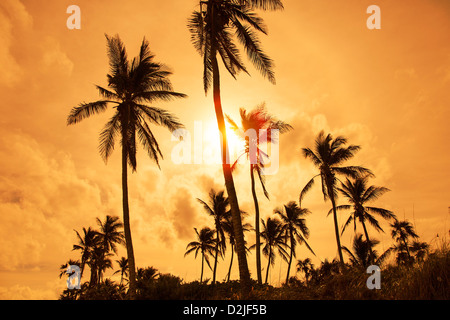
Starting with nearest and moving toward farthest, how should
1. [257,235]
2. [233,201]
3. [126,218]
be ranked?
[233,201], [126,218], [257,235]

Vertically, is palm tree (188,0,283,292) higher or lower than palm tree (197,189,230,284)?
higher

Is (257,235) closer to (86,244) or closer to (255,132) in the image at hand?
(255,132)

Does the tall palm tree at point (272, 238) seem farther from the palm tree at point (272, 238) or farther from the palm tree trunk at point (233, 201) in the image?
the palm tree trunk at point (233, 201)

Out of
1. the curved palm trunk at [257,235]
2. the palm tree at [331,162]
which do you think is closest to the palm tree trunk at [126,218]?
the curved palm trunk at [257,235]

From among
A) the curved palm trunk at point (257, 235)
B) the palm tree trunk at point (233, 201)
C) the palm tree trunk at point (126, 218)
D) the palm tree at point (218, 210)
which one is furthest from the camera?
the palm tree at point (218, 210)

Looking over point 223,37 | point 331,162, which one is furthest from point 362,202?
point 223,37

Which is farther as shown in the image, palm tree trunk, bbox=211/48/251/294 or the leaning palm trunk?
the leaning palm trunk

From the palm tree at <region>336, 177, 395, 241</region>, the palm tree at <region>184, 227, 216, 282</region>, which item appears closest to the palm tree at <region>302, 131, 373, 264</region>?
the palm tree at <region>336, 177, 395, 241</region>

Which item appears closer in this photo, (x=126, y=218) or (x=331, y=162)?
(x=126, y=218)

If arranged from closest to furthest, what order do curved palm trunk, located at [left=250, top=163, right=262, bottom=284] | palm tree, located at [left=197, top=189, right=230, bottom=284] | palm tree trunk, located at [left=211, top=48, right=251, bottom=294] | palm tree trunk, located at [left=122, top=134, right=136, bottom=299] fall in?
palm tree trunk, located at [left=211, top=48, right=251, bottom=294]
palm tree trunk, located at [left=122, top=134, right=136, bottom=299]
curved palm trunk, located at [left=250, top=163, right=262, bottom=284]
palm tree, located at [left=197, top=189, right=230, bottom=284]

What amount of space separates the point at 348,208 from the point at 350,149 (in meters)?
7.55

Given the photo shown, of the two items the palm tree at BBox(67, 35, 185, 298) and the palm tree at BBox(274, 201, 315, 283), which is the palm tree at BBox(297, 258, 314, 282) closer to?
the palm tree at BBox(274, 201, 315, 283)
